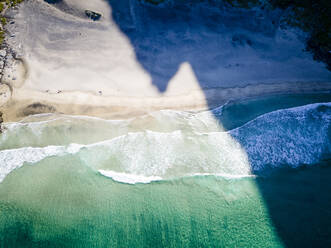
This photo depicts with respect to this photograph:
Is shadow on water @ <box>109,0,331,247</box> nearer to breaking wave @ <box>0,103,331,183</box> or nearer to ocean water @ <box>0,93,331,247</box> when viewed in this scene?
breaking wave @ <box>0,103,331,183</box>

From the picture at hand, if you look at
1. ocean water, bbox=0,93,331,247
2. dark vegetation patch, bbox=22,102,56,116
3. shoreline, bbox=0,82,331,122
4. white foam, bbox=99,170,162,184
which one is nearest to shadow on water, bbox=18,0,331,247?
shoreline, bbox=0,82,331,122

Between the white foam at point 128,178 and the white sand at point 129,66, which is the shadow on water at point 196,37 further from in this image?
the white foam at point 128,178

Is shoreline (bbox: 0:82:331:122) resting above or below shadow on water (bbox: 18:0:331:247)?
below

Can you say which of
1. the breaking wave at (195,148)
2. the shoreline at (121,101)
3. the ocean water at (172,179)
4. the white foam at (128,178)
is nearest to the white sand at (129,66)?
the shoreline at (121,101)

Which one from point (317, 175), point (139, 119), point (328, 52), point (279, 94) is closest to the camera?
point (317, 175)

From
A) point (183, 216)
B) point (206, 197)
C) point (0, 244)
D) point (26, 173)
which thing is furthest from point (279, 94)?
point (0, 244)

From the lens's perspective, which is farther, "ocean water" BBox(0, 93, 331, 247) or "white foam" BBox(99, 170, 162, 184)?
"white foam" BBox(99, 170, 162, 184)

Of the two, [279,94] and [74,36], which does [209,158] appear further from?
[74,36]
